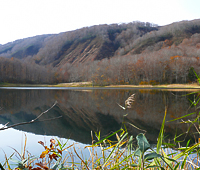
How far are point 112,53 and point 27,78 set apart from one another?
7276cm

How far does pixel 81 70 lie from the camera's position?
70.3m

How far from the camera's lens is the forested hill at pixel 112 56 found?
53031 mm

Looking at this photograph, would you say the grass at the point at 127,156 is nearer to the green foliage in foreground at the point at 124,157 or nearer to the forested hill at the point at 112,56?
the green foliage in foreground at the point at 124,157

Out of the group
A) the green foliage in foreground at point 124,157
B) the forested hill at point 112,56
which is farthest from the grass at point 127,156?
the forested hill at point 112,56

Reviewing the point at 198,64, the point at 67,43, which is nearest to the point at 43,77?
the point at 198,64

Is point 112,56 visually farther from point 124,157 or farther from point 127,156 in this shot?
point 127,156

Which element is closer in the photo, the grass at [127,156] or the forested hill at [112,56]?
the grass at [127,156]

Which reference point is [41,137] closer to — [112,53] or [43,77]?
[43,77]

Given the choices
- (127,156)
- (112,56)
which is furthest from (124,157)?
(112,56)

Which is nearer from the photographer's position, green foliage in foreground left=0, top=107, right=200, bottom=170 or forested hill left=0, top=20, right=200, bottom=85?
green foliage in foreground left=0, top=107, right=200, bottom=170

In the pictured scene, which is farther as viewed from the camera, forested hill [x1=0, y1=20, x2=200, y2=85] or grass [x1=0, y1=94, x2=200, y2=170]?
forested hill [x1=0, y1=20, x2=200, y2=85]

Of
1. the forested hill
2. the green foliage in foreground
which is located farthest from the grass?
the forested hill

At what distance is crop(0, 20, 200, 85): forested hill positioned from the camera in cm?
5303

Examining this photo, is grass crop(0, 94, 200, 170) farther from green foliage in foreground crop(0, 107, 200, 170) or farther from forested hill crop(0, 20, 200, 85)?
forested hill crop(0, 20, 200, 85)
